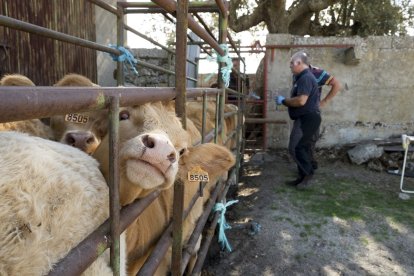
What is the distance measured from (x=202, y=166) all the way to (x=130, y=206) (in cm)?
73

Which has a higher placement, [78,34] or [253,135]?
[78,34]

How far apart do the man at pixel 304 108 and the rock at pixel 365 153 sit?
1.78 metres

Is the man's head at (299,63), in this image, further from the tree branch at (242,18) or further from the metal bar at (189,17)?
the tree branch at (242,18)

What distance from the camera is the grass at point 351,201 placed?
15.6 feet

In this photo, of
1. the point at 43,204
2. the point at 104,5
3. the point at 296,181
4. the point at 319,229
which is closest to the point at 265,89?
the point at 296,181

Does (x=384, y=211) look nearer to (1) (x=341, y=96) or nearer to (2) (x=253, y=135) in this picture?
(1) (x=341, y=96)

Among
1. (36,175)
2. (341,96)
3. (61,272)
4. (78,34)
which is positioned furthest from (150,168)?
(341,96)

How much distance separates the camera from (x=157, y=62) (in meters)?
8.56

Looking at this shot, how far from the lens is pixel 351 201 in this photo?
209 inches

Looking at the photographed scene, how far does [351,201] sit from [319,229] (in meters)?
1.22

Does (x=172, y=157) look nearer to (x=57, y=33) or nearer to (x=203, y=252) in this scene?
(x=57, y=33)

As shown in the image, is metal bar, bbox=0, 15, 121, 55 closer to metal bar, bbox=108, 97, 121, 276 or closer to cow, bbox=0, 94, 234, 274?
cow, bbox=0, 94, 234, 274

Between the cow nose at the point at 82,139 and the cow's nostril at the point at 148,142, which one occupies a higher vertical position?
the cow's nostril at the point at 148,142

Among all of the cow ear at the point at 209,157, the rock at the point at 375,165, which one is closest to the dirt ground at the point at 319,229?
the rock at the point at 375,165
